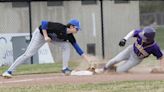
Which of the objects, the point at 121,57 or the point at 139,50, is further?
the point at 121,57

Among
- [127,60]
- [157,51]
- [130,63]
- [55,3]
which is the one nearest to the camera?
[157,51]

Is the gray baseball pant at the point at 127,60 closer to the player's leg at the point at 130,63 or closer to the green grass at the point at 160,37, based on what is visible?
the player's leg at the point at 130,63

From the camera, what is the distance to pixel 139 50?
12.1 metres

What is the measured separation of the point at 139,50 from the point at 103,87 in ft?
9.29

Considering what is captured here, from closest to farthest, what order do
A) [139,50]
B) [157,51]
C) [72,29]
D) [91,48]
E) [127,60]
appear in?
[72,29] → [157,51] → [139,50] → [127,60] → [91,48]

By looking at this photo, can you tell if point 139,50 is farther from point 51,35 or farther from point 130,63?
point 51,35

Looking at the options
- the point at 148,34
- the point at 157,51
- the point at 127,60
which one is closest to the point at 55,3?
the point at 127,60

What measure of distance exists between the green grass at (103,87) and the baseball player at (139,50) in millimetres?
1723

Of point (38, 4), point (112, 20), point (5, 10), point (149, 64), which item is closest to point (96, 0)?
point (112, 20)

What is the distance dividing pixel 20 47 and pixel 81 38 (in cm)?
429

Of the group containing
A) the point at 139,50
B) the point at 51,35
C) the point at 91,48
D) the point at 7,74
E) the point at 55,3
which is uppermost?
the point at 51,35

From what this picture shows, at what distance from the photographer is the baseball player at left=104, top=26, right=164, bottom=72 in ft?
38.2

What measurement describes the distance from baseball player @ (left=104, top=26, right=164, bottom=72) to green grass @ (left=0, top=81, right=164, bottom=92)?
1723 mm

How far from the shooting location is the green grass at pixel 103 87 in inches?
361
